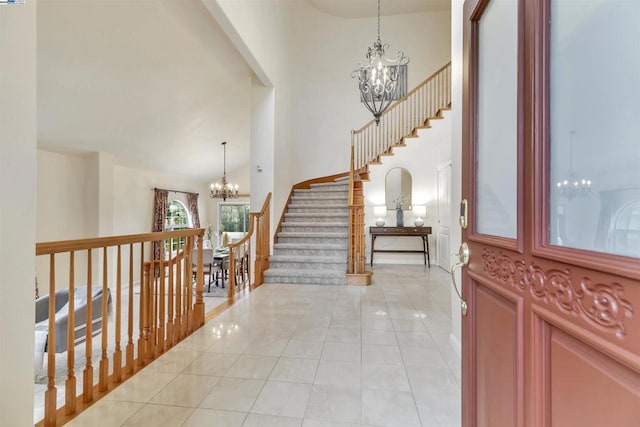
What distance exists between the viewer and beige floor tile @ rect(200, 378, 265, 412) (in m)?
1.75

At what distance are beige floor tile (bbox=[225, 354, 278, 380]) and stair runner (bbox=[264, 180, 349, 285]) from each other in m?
2.50

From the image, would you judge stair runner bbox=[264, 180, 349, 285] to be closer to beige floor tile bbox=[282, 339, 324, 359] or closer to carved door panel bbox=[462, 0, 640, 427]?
beige floor tile bbox=[282, 339, 324, 359]

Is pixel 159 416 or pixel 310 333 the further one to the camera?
pixel 310 333

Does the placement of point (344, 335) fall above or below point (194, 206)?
below

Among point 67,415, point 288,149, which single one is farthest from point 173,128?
point 67,415

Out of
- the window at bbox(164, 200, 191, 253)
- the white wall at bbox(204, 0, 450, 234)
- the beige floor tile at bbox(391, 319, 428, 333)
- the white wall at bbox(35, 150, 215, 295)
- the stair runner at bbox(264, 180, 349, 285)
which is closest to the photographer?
the beige floor tile at bbox(391, 319, 428, 333)

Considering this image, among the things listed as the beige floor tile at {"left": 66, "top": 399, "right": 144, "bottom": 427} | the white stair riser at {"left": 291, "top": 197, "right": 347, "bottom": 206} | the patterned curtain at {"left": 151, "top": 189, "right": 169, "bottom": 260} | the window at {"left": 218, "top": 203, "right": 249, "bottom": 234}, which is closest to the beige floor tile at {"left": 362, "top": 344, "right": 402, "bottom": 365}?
the beige floor tile at {"left": 66, "top": 399, "right": 144, "bottom": 427}

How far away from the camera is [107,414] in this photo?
167 centimetres

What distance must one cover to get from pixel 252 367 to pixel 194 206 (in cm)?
795

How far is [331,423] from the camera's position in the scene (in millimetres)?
1603

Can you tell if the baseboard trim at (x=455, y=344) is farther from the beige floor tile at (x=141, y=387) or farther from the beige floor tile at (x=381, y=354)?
the beige floor tile at (x=141, y=387)

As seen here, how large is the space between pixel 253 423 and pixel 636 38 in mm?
1975

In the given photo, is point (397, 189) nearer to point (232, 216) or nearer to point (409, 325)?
point (409, 325)

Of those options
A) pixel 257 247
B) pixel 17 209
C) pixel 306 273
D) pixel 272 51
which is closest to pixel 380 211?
pixel 306 273
